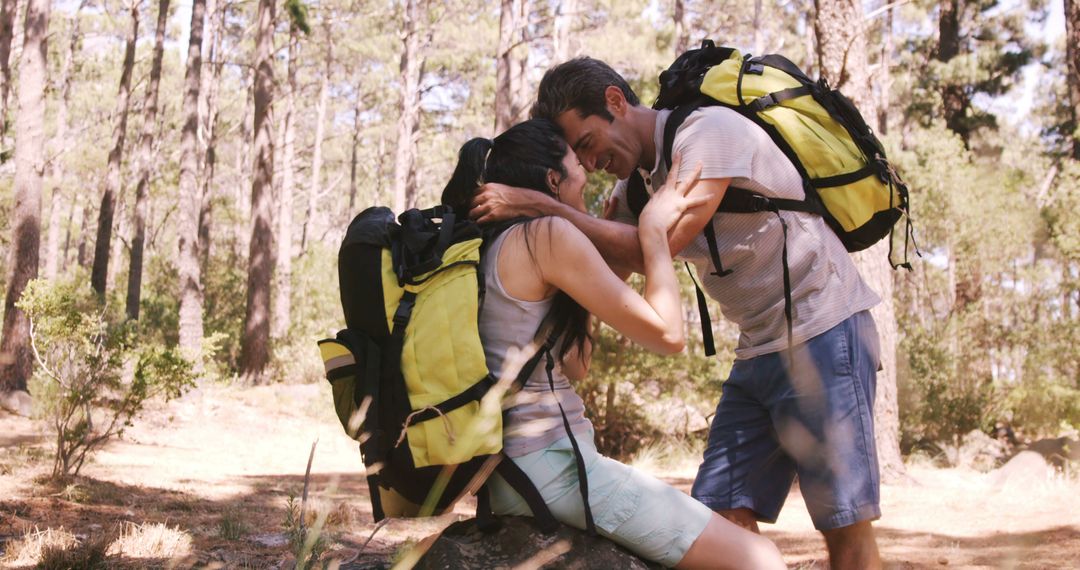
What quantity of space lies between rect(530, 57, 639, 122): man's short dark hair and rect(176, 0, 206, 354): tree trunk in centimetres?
1314

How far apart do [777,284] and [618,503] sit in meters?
0.84

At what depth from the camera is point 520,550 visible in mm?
2125

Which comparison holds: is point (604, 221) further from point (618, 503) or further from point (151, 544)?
point (151, 544)

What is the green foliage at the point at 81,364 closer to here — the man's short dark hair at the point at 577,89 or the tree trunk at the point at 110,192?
the man's short dark hair at the point at 577,89

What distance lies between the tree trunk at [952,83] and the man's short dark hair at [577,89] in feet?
58.6

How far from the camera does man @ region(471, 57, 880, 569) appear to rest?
2455mm

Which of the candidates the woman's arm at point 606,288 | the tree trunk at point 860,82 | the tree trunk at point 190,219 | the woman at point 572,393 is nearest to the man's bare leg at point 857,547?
the woman at point 572,393

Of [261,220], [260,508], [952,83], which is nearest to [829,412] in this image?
[260,508]

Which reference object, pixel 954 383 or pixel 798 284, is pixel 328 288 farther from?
pixel 798 284

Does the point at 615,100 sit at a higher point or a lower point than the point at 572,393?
higher

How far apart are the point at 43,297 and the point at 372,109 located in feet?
109

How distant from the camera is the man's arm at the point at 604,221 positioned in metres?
2.27

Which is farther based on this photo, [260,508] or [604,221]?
[260,508]

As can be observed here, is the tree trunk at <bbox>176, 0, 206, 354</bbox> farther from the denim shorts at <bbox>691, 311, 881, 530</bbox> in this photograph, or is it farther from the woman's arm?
the woman's arm
